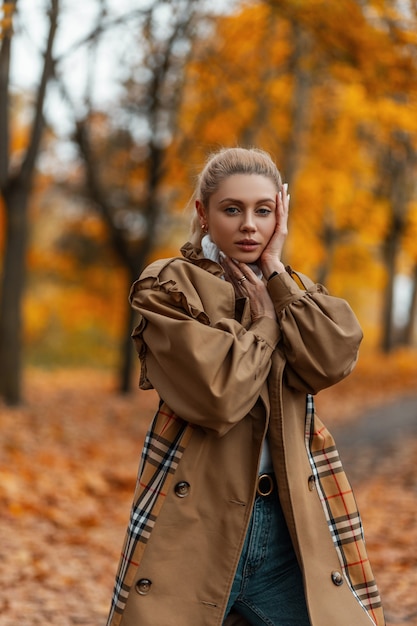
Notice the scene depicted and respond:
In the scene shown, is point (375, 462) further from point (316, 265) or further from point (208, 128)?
point (316, 265)

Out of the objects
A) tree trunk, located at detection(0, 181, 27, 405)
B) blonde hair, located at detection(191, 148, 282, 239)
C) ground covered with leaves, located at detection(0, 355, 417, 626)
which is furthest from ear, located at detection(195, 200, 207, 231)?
tree trunk, located at detection(0, 181, 27, 405)

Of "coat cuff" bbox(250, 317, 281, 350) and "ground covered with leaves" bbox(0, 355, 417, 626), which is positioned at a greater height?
"ground covered with leaves" bbox(0, 355, 417, 626)

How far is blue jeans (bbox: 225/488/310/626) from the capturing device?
7.57ft

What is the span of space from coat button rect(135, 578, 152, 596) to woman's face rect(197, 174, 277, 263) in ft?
3.20

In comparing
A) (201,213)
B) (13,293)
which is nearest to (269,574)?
(201,213)

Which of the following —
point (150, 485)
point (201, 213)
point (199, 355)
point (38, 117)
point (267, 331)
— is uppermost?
point (38, 117)

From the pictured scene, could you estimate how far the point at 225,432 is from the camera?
7.21 feet

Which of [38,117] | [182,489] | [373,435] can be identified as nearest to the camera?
[182,489]

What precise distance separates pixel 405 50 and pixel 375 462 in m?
4.78

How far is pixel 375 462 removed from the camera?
31.7 ft

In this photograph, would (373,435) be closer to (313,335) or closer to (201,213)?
(201,213)

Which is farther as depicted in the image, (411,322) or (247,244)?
(411,322)

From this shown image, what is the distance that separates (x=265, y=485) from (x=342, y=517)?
0.26m

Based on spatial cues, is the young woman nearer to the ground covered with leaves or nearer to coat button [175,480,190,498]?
coat button [175,480,190,498]
